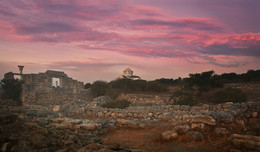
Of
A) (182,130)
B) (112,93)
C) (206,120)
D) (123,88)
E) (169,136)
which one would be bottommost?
(169,136)

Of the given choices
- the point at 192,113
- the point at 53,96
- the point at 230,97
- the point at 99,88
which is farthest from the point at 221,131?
the point at 99,88

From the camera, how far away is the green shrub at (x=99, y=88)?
1048 inches

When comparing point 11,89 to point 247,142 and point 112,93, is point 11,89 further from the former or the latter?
point 247,142

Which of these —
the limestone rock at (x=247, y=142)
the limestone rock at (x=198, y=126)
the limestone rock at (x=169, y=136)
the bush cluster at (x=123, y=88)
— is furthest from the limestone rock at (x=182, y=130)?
the bush cluster at (x=123, y=88)

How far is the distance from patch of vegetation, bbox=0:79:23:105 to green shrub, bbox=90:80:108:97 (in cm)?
904

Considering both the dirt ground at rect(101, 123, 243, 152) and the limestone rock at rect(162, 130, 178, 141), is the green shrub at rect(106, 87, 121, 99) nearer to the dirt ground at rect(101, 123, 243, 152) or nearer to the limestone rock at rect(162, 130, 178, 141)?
the dirt ground at rect(101, 123, 243, 152)

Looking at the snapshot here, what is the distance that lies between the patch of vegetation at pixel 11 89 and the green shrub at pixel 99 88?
29.7 feet

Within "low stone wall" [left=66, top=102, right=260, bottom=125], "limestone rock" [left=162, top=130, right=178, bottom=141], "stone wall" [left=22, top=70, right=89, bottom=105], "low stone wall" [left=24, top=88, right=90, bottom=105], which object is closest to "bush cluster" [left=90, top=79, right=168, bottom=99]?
"stone wall" [left=22, top=70, right=89, bottom=105]

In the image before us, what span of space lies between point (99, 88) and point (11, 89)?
37.4ft

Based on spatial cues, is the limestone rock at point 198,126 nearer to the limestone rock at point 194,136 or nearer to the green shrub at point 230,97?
the limestone rock at point 194,136

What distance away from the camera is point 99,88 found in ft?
88.1

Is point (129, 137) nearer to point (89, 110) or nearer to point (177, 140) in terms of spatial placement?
point (177, 140)

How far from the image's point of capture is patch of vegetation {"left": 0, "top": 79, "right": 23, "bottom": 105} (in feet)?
81.8

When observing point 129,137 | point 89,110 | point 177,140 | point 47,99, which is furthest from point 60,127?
point 47,99
